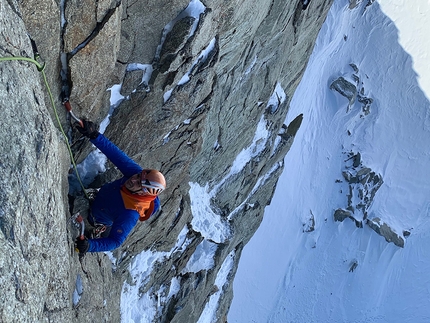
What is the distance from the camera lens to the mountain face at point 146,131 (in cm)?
458

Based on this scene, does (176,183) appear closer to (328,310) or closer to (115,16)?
(115,16)

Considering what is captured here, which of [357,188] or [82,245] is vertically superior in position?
[82,245]

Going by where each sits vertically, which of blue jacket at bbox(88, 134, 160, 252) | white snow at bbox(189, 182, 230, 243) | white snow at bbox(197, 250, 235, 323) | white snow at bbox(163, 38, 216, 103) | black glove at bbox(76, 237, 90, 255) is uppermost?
white snow at bbox(163, 38, 216, 103)

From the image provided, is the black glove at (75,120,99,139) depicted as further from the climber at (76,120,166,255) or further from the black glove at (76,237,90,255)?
the black glove at (76,237,90,255)

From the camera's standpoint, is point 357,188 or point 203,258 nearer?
point 203,258

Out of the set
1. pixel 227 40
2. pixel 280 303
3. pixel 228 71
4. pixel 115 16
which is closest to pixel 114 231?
pixel 115 16

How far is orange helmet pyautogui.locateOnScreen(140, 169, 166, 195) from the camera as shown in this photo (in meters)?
6.43

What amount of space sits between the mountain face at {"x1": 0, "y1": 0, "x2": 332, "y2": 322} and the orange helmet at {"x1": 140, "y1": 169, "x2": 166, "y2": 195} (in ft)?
4.36

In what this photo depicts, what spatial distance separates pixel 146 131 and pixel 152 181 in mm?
2489

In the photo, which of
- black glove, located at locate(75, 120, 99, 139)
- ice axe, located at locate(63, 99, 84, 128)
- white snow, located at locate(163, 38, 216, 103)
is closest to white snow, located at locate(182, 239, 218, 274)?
white snow, located at locate(163, 38, 216, 103)

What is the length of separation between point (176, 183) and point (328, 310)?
69.4ft

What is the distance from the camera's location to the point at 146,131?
8.65 metres

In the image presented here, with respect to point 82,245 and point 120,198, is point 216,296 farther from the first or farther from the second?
point 82,245

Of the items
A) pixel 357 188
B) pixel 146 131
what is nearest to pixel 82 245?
pixel 146 131
